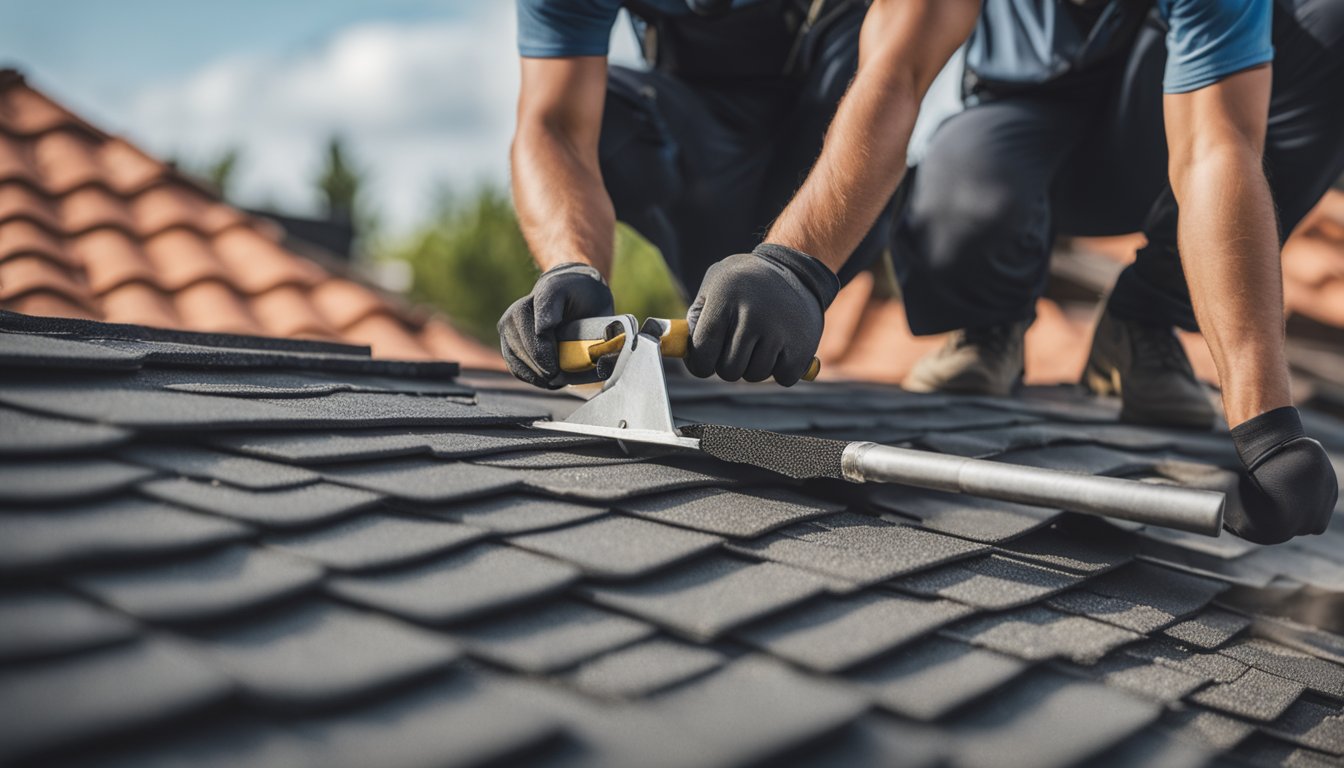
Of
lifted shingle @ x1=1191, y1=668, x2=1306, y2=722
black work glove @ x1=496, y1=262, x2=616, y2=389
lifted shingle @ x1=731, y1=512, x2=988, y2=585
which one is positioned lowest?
lifted shingle @ x1=1191, y1=668, x2=1306, y2=722

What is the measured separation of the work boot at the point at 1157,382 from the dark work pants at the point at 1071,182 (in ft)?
0.19

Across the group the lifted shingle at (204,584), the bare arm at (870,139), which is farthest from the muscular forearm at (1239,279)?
the lifted shingle at (204,584)

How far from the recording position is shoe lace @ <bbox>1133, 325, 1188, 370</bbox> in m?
A: 2.77

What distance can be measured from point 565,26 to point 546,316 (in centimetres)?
106

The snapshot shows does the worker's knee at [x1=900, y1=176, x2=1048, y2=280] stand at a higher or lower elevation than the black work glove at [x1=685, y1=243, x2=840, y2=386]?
higher

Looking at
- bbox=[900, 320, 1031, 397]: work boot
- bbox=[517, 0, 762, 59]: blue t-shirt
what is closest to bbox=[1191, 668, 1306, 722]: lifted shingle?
bbox=[900, 320, 1031, 397]: work boot

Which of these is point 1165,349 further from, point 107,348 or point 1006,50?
point 107,348

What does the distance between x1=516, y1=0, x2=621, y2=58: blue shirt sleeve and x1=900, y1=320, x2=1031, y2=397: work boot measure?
144 cm

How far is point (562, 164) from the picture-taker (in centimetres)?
237

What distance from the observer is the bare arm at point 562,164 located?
2.22m

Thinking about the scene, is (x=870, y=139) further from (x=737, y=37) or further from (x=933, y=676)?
(x=737, y=37)

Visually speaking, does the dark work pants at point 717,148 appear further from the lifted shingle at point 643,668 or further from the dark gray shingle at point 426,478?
the lifted shingle at point 643,668

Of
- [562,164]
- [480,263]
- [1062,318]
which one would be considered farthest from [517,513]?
[480,263]

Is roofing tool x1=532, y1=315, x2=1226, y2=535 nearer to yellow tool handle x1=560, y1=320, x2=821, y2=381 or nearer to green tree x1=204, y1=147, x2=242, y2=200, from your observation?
yellow tool handle x1=560, y1=320, x2=821, y2=381
